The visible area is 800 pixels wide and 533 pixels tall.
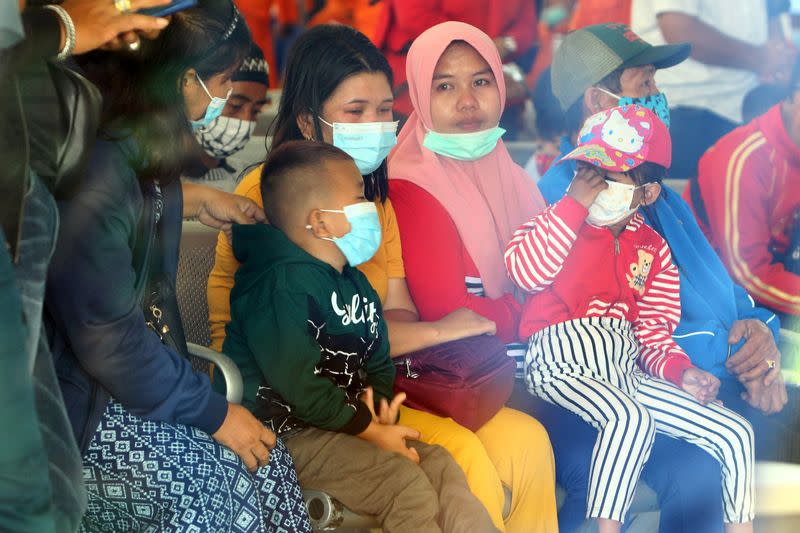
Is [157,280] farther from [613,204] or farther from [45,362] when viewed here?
[613,204]

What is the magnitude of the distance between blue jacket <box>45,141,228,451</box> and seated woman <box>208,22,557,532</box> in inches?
23.3

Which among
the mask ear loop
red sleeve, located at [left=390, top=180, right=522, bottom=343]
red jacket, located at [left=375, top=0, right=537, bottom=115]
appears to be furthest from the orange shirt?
red sleeve, located at [left=390, top=180, right=522, bottom=343]

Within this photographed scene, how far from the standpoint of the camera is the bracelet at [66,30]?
1.52 m

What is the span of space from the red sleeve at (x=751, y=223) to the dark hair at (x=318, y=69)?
123 cm

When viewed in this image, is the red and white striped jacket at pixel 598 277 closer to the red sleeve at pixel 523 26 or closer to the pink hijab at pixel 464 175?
the pink hijab at pixel 464 175

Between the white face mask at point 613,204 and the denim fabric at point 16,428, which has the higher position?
the denim fabric at point 16,428

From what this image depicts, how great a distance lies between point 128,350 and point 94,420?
5.8 inches

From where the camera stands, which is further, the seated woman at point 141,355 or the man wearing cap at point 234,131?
the man wearing cap at point 234,131

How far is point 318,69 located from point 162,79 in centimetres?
61

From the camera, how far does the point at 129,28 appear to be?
5.28 ft

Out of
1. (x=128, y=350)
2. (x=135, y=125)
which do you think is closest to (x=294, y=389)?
(x=128, y=350)

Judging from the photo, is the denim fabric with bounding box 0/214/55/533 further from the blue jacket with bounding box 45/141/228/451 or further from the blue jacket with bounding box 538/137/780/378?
the blue jacket with bounding box 538/137/780/378

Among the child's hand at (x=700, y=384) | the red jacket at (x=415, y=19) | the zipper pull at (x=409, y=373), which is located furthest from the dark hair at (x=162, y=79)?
the child's hand at (x=700, y=384)

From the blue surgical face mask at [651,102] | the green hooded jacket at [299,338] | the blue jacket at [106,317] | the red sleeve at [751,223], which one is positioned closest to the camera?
the blue jacket at [106,317]
